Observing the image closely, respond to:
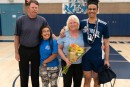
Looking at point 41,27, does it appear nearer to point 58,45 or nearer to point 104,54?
point 58,45

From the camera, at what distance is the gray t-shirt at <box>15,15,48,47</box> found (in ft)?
11.9

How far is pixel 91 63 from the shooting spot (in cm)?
347

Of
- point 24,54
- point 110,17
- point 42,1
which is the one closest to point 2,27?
point 42,1

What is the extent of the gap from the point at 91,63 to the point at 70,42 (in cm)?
48

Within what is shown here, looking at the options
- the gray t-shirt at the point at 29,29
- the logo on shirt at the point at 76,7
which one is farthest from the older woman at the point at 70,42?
the logo on shirt at the point at 76,7

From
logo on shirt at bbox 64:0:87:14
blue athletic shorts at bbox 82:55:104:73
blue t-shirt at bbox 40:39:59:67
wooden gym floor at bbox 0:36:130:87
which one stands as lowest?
wooden gym floor at bbox 0:36:130:87

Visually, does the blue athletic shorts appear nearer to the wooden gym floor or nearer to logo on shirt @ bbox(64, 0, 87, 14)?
the wooden gym floor

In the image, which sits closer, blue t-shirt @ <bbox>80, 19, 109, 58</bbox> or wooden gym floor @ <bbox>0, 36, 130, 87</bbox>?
blue t-shirt @ <bbox>80, 19, 109, 58</bbox>

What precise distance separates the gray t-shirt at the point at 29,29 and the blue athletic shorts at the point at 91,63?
0.89 m

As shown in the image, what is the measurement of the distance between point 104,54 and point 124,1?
12179mm

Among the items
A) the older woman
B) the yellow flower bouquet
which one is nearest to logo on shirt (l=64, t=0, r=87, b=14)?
the older woman

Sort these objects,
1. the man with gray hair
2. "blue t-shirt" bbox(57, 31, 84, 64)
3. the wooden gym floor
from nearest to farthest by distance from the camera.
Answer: "blue t-shirt" bbox(57, 31, 84, 64)
the man with gray hair
the wooden gym floor

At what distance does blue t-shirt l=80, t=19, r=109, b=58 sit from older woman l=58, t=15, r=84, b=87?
110mm

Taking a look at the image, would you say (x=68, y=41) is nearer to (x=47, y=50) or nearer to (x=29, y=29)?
(x=47, y=50)
